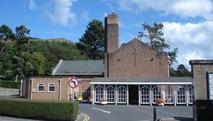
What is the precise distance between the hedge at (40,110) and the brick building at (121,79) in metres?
17.2

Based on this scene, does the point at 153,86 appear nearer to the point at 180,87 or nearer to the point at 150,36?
the point at 180,87

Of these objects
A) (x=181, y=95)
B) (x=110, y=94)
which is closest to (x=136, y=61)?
(x=110, y=94)

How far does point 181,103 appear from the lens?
150ft

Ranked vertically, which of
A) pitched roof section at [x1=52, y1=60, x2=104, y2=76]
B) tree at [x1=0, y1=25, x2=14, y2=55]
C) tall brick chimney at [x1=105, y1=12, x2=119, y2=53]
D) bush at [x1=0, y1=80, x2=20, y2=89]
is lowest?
bush at [x1=0, y1=80, x2=20, y2=89]

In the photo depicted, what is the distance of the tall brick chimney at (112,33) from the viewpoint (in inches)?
2270

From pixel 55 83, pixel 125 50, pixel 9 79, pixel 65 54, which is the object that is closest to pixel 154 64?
pixel 125 50

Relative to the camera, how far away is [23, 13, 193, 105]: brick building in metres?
46.7

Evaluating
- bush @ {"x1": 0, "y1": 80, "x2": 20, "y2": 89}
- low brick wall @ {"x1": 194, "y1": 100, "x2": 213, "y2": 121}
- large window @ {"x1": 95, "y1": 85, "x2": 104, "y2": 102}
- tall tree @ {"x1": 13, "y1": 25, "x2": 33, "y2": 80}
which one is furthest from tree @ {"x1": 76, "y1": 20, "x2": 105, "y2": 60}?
low brick wall @ {"x1": 194, "y1": 100, "x2": 213, "y2": 121}

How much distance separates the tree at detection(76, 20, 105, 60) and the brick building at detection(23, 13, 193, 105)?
2004 inches

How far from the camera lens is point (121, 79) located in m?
48.8

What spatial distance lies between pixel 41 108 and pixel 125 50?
29.1m

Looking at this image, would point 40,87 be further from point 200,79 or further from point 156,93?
A: point 200,79

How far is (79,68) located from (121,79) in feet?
54.8

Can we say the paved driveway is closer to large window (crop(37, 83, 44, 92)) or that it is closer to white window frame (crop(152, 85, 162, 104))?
white window frame (crop(152, 85, 162, 104))
